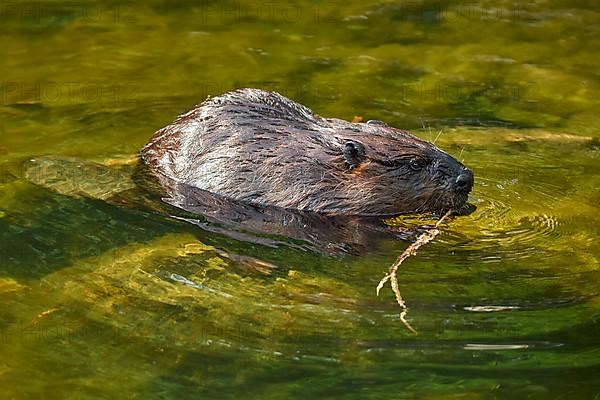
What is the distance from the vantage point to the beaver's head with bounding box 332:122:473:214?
252 inches

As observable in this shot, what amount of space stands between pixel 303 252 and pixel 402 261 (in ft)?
1.72

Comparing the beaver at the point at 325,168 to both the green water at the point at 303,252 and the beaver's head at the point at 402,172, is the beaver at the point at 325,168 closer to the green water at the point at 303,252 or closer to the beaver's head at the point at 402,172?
the beaver's head at the point at 402,172

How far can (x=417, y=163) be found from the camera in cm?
643

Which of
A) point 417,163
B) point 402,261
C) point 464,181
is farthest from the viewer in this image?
point 417,163

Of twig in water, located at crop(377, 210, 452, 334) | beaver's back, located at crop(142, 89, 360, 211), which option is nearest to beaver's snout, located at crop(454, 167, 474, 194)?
twig in water, located at crop(377, 210, 452, 334)

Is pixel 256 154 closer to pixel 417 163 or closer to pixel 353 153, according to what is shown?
pixel 353 153

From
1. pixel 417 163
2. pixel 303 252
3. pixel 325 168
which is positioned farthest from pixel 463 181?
pixel 303 252

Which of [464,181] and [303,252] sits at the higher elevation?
[464,181]

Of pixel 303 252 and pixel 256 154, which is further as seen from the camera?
pixel 256 154

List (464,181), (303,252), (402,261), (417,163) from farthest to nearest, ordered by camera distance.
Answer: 1. (417,163)
2. (464,181)
3. (303,252)
4. (402,261)

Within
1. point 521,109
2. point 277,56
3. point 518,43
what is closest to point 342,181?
point 521,109

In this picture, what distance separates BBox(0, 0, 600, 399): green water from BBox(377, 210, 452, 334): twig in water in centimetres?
4

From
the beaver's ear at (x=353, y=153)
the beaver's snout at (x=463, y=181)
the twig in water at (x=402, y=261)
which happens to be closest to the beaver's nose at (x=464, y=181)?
the beaver's snout at (x=463, y=181)

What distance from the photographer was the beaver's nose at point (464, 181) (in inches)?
248
